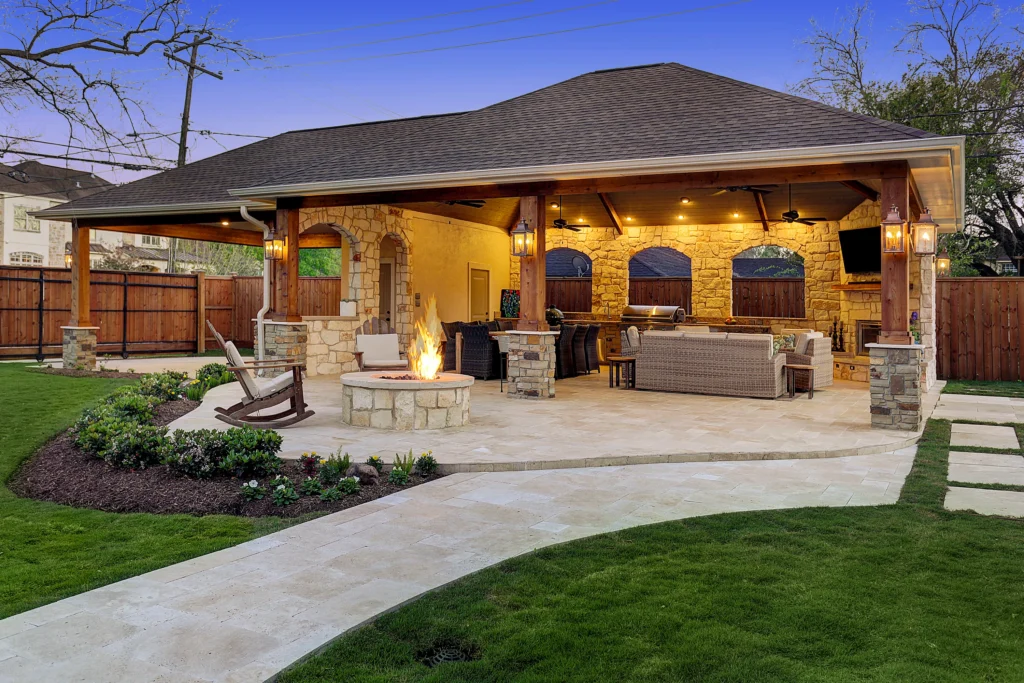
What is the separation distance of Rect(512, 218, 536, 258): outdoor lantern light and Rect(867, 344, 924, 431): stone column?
404 cm

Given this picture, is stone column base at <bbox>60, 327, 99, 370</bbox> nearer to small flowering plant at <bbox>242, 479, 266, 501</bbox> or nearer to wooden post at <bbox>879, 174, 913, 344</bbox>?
small flowering plant at <bbox>242, 479, 266, 501</bbox>

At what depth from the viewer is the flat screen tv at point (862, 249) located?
1252 centimetres

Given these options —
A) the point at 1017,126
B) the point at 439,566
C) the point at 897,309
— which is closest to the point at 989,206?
the point at 1017,126

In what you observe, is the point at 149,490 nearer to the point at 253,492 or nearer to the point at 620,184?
the point at 253,492

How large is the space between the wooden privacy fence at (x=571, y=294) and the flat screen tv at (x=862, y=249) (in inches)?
238

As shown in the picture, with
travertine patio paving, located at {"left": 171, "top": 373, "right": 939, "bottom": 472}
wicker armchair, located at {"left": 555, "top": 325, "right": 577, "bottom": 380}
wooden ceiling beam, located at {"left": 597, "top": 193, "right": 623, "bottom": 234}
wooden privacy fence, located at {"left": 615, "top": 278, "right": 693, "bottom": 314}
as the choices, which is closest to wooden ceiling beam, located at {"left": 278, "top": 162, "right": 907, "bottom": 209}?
travertine patio paving, located at {"left": 171, "top": 373, "right": 939, "bottom": 472}

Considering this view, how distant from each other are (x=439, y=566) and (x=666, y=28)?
26.1 m

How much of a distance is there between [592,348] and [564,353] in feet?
3.84

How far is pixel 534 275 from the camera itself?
31.3 ft

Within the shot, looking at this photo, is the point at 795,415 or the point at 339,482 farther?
the point at 795,415

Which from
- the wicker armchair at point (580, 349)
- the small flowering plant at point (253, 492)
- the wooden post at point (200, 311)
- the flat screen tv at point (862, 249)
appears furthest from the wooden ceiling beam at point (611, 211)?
the small flowering plant at point (253, 492)

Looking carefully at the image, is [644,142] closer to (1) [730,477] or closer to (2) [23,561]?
(1) [730,477]

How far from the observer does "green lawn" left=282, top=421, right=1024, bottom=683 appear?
258 cm

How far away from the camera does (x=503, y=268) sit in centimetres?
1720
